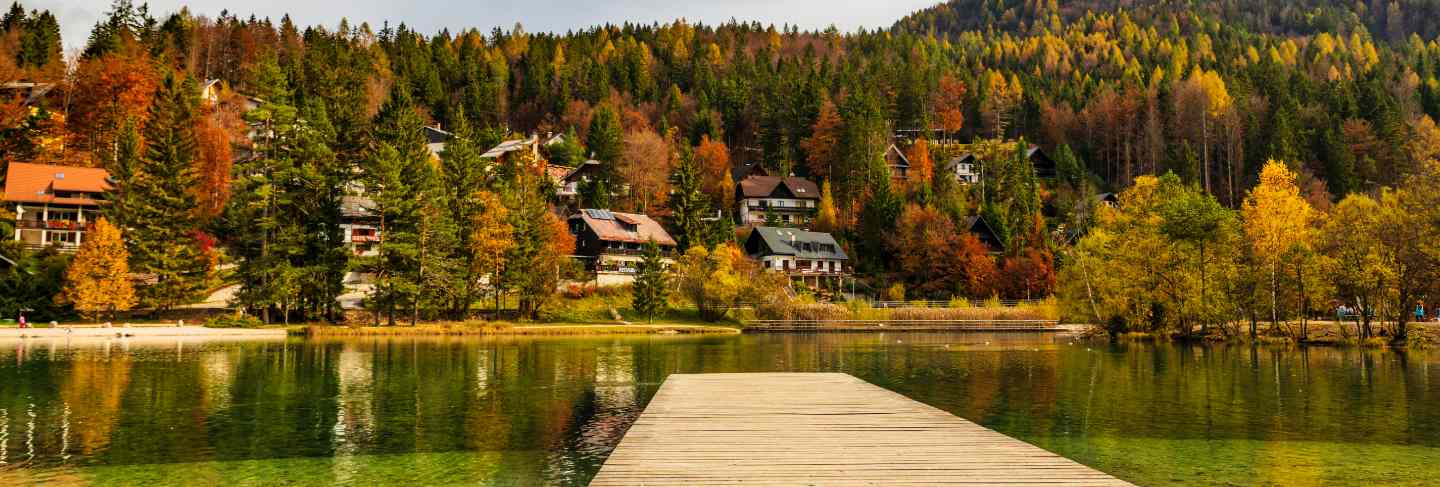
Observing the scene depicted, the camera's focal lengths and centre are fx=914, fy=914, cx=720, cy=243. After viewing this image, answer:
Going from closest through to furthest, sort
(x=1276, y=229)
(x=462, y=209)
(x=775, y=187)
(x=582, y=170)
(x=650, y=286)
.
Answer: (x=1276, y=229), (x=462, y=209), (x=650, y=286), (x=582, y=170), (x=775, y=187)

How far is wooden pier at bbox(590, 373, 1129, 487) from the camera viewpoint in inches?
473

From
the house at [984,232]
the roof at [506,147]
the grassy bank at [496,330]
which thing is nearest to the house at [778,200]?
the house at [984,232]

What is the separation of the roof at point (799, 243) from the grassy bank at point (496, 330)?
112ft

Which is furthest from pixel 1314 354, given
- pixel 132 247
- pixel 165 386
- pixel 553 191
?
pixel 553 191

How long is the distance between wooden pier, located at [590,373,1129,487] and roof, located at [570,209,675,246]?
82.2 meters

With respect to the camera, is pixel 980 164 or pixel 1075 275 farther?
pixel 980 164

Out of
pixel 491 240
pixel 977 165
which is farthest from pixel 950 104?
pixel 491 240

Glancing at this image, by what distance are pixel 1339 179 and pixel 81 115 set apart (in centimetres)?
15452

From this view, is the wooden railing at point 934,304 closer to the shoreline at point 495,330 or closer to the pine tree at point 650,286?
the shoreline at point 495,330

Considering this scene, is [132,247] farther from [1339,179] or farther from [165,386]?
[1339,179]

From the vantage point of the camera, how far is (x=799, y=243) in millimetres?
113812

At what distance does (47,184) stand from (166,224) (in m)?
23.1

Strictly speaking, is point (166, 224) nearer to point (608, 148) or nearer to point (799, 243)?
point (608, 148)

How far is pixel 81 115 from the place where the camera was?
9844 cm
